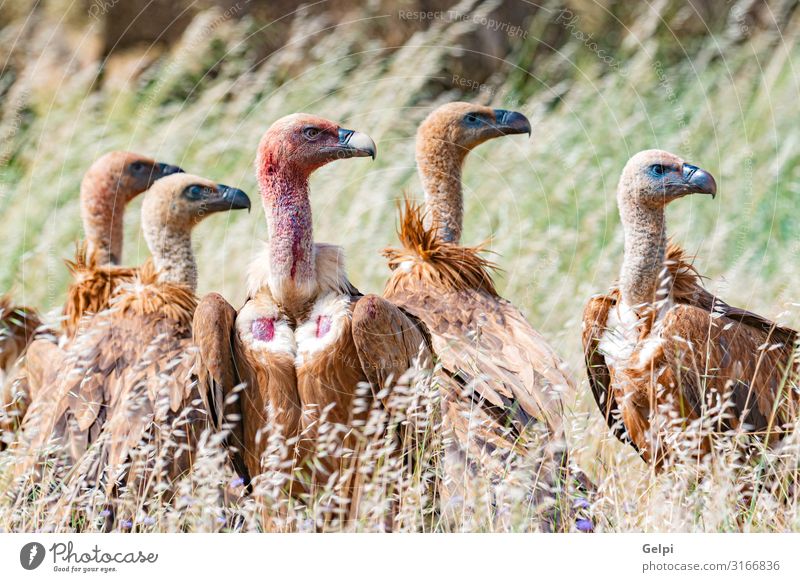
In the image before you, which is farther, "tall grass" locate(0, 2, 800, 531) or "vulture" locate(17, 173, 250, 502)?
"tall grass" locate(0, 2, 800, 531)

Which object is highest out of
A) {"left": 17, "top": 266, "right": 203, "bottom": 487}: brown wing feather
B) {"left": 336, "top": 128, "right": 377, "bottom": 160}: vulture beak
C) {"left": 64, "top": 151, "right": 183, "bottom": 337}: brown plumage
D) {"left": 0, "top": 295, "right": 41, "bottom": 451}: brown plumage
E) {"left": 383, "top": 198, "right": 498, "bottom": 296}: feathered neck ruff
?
{"left": 64, "top": 151, "right": 183, "bottom": 337}: brown plumage

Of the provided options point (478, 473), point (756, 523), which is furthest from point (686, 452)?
point (478, 473)

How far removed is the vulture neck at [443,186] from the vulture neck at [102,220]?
1761 millimetres

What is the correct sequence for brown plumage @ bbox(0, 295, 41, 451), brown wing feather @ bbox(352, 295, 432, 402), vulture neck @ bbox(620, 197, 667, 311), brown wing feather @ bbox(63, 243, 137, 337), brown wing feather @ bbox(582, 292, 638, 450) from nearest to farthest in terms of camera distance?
1. brown wing feather @ bbox(352, 295, 432, 402)
2. vulture neck @ bbox(620, 197, 667, 311)
3. brown wing feather @ bbox(582, 292, 638, 450)
4. brown wing feather @ bbox(63, 243, 137, 337)
5. brown plumage @ bbox(0, 295, 41, 451)

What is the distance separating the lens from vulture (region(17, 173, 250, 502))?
4891 millimetres

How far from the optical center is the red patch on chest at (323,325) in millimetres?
4711

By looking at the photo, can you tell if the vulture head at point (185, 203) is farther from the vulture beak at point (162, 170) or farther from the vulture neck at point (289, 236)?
the vulture neck at point (289, 236)

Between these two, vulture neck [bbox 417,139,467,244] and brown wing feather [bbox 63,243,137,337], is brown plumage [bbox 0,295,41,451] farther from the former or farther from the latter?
vulture neck [bbox 417,139,467,244]

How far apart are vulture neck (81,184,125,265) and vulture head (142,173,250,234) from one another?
76cm

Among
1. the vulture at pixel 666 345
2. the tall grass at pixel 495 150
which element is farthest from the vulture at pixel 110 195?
the vulture at pixel 666 345

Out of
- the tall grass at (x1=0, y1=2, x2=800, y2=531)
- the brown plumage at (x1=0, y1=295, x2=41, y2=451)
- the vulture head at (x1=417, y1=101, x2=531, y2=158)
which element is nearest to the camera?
the vulture head at (x1=417, y1=101, x2=531, y2=158)

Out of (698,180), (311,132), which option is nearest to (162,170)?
(311,132)

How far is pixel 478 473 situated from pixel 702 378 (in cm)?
105
